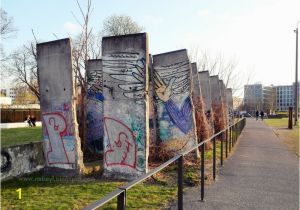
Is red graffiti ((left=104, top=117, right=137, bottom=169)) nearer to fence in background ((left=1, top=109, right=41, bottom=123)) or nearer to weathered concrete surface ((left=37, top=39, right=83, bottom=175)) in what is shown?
weathered concrete surface ((left=37, top=39, right=83, bottom=175))

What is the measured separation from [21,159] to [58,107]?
4.83 ft

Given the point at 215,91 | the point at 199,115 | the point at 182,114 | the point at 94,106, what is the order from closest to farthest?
Answer: the point at 182,114 → the point at 94,106 → the point at 199,115 → the point at 215,91

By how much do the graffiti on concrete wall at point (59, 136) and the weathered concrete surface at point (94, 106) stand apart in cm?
308

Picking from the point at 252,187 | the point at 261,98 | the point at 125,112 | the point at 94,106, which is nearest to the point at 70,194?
the point at 125,112

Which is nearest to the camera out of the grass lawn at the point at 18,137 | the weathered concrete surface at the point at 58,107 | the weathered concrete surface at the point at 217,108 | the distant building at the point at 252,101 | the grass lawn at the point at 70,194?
the grass lawn at the point at 70,194

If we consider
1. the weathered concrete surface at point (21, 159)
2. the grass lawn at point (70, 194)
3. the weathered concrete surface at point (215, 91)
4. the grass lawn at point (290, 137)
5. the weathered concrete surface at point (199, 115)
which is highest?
the weathered concrete surface at point (215, 91)

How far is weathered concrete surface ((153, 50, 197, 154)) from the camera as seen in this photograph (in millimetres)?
10586

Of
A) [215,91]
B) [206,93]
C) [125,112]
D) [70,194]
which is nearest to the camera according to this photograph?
[70,194]

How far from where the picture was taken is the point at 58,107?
834 centimetres

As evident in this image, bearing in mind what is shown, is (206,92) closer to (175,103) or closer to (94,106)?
(175,103)

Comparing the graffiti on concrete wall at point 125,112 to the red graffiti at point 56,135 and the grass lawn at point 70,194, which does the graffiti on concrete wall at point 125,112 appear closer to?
the grass lawn at point 70,194

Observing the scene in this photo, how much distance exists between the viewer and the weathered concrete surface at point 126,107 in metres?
7.93

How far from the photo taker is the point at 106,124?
323 inches

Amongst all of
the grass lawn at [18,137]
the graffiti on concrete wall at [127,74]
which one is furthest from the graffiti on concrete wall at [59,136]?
the grass lawn at [18,137]
